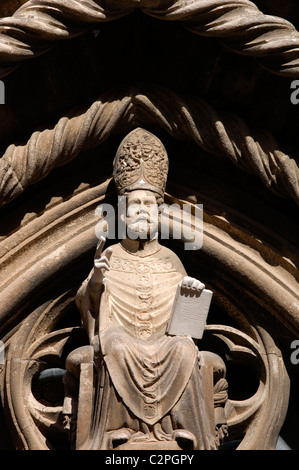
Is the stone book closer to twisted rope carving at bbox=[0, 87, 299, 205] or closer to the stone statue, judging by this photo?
the stone statue

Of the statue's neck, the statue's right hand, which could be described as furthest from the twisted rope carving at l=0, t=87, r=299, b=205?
the statue's right hand

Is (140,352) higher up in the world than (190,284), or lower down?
lower down

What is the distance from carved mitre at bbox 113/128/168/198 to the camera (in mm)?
5324

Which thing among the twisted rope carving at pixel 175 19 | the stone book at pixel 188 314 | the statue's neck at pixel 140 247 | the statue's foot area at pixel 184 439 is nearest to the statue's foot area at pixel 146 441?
the statue's foot area at pixel 184 439

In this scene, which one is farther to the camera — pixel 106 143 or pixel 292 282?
pixel 106 143

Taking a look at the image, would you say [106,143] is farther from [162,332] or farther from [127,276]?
[162,332]

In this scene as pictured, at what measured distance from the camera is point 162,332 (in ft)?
15.9

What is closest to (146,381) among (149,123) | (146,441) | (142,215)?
(146,441)

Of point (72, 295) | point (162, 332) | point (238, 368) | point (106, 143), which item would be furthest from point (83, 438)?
point (106, 143)

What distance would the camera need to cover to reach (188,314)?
4.82 metres

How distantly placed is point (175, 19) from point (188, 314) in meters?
1.66

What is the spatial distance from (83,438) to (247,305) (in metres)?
1.45

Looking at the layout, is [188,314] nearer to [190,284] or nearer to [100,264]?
[190,284]

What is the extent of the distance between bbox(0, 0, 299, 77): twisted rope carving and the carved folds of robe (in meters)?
1.42
